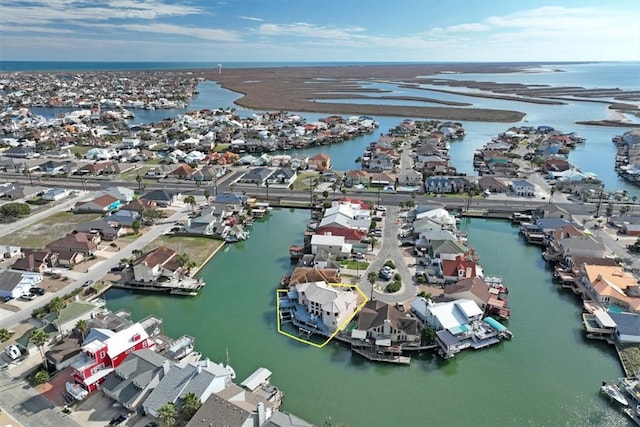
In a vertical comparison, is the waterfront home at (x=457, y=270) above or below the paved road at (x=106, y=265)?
above

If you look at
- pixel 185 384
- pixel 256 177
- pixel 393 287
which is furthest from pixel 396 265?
pixel 256 177

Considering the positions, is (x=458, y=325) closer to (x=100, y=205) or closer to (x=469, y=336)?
(x=469, y=336)

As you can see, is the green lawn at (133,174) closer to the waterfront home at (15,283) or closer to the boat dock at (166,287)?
the waterfront home at (15,283)

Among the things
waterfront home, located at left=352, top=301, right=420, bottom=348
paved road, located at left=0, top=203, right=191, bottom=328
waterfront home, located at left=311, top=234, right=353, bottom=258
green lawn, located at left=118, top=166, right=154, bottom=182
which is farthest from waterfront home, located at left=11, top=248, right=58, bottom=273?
green lawn, located at left=118, top=166, right=154, bottom=182

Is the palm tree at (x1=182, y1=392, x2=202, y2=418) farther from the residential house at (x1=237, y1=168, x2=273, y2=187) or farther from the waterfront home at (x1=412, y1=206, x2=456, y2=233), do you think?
the residential house at (x1=237, y1=168, x2=273, y2=187)

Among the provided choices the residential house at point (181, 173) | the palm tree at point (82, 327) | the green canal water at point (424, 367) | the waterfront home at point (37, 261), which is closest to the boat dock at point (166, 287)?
the green canal water at point (424, 367)

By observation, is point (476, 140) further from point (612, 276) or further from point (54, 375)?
point (54, 375)

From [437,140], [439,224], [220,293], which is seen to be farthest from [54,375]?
[437,140]
